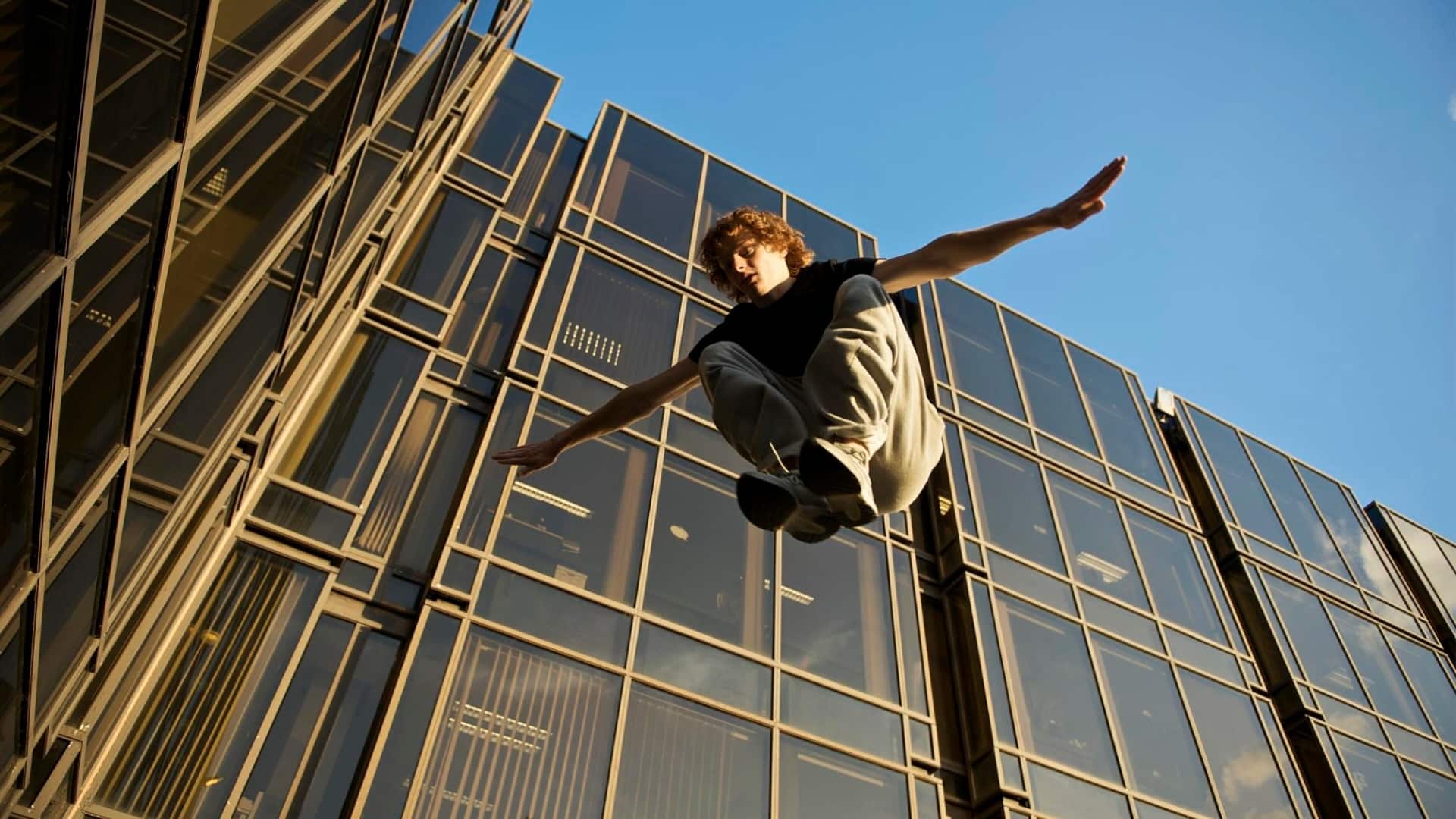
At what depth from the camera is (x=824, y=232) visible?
1495 cm

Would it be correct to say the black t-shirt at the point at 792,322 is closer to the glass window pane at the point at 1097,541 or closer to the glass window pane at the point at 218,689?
the glass window pane at the point at 218,689

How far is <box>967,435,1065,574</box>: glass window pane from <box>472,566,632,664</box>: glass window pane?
18.9 feet

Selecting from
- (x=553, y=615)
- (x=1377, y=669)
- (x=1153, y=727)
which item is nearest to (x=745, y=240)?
(x=553, y=615)

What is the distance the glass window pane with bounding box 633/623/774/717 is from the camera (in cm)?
782

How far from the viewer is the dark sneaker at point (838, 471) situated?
112 inches

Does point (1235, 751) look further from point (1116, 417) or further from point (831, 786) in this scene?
point (831, 786)

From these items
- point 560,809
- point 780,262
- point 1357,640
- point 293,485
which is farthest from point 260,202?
point 1357,640

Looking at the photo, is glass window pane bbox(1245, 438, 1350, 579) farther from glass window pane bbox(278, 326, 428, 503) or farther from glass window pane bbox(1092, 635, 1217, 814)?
glass window pane bbox(278, 326, 428, 503)

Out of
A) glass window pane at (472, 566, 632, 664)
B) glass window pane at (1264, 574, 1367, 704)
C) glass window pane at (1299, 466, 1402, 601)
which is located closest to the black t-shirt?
glass window pane at (472, 566, 632, 664)

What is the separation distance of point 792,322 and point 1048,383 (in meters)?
12.5

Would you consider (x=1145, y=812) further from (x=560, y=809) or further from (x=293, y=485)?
(x=293, y=485)

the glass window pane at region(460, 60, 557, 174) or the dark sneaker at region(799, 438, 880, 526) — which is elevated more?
the glass window pane at region(460, 60, 557, 174)

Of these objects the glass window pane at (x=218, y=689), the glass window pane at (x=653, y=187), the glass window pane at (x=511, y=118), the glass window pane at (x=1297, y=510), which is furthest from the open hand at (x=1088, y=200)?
the glass window pane at (x=1297, y=510)

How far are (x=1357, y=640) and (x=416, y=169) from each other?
15406 mm
